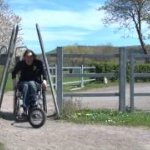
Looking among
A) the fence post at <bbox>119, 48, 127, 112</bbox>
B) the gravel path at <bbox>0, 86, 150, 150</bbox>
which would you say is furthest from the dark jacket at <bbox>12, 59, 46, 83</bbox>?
the fence post at <bbox>119, 48, 127, 112</bbox>

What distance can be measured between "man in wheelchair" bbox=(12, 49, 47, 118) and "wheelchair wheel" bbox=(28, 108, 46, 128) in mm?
303

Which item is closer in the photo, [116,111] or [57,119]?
[57,119]

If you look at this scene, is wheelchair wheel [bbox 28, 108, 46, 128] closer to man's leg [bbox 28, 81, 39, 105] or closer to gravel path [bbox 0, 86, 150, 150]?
gravel path [bbox 0, 86, 150, 150]

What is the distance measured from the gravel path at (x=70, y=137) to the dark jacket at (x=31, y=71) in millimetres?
1015

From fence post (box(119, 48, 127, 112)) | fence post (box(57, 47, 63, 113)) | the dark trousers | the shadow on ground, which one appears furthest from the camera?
fence post (box(119, 48, 127, 112))

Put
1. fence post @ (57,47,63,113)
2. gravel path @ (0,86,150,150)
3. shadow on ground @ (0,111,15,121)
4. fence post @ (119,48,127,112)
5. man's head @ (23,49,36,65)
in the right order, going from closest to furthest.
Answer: gravel path @ (0,86,150,150)
man's head @ (23,49,36,65)
shadow on ground @ (0,111,15,121)
fence post @ (57,47,63,113)
fence post @ (119,48,127,112)

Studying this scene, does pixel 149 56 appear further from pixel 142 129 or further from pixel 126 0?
pixel 126 0

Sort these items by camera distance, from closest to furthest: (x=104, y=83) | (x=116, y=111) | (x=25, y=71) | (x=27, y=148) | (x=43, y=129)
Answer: (x=27, y=148)
(x=43, y=129)
(x=25, y=71)
(x=116, y=111)
(x=104, y=83)

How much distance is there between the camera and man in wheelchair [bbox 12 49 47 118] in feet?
43.3

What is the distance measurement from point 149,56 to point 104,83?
16095 mm

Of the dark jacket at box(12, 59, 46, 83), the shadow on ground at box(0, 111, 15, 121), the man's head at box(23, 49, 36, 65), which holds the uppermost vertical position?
the man's head at box(23, 49, 36, 65)

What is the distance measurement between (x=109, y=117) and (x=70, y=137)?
10.4 feet

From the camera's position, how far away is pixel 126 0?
48500mm

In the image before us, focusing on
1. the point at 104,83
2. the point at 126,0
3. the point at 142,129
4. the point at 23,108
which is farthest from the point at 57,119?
the point at 126,0
